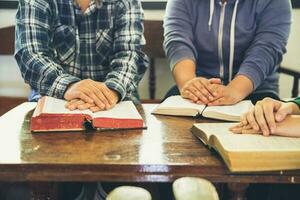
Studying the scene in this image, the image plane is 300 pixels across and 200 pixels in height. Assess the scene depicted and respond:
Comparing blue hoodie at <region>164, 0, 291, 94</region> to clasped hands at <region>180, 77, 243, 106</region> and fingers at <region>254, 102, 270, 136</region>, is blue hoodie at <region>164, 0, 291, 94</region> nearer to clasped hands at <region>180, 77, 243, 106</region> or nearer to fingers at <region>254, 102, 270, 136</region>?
clasped hands at <region>180, 77, 243, 106</region>

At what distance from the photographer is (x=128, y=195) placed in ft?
1.92

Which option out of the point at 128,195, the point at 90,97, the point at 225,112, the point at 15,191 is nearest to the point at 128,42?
the point at 90,97

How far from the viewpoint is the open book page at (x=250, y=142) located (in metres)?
0.73

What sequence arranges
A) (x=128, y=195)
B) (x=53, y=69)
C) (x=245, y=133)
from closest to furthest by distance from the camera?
(x=128, y=195), (x=245, y=133), (x=53, y=69)

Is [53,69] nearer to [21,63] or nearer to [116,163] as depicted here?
[21,63]

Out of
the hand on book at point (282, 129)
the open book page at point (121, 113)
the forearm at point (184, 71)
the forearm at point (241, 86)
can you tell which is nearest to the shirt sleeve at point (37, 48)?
the open book page at point (121, 113)

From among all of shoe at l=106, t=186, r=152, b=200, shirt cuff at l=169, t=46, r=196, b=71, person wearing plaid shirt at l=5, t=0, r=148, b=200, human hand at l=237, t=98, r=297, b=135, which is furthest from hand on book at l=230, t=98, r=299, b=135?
shirt cuff at l=169, t=46, r=196, b=71

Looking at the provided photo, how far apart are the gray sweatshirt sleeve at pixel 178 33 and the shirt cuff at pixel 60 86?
40 cm

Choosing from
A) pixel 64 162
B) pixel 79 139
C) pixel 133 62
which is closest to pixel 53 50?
pixel 133 62

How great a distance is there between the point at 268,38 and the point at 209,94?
41 centimetres

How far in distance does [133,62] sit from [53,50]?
0.90 ft

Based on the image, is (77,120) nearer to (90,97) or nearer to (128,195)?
(90,97)

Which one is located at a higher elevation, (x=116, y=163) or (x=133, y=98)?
(x=116, y=163)

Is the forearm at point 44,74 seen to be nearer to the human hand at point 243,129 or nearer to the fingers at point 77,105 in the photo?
the fingers at point 77,105
